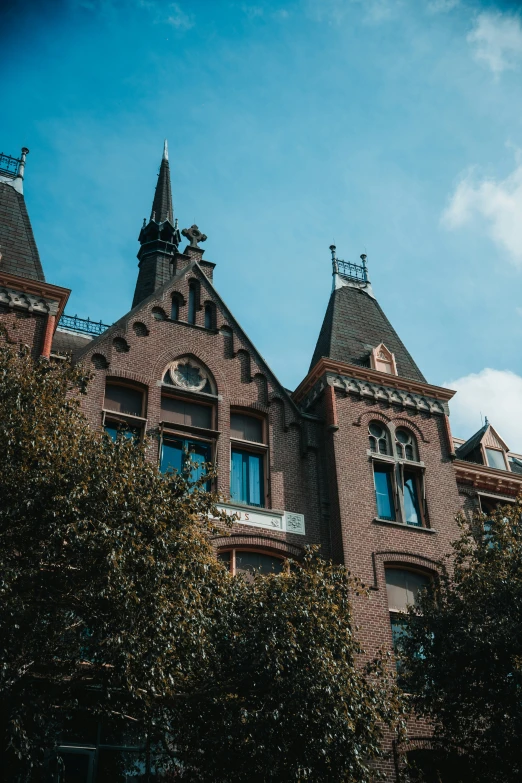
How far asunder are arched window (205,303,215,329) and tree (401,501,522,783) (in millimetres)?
10927

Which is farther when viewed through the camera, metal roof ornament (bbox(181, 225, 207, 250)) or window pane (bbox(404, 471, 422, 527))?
metal roof ornament (bbox(181, 225, 207, 250))

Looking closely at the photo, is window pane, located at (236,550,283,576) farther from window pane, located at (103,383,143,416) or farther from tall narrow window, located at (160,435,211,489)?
window pane, located at (103,383,143,416)

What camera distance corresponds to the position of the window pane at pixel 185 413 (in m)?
24.6

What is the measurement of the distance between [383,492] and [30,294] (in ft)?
36.9

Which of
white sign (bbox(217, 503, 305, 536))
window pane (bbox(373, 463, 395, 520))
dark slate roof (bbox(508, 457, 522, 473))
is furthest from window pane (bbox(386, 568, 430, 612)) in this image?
dark slate roof (bbox(508, 457, 522, 473))

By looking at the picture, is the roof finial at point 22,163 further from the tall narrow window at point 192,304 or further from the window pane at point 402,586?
the window pane at point 402,586

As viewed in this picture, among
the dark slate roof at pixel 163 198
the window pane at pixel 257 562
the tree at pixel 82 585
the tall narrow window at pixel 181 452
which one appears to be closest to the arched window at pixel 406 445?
the window pane at pixel 257 562

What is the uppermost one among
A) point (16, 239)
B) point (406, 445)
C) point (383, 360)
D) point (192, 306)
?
point (16, 239)

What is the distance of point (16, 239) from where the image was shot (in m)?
26.7

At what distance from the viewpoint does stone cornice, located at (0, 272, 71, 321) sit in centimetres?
2392

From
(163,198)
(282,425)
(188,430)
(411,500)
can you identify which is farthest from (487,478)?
(163,198)

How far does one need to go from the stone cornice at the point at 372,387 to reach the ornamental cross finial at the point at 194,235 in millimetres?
5882

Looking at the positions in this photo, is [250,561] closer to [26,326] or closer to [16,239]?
[26,326]

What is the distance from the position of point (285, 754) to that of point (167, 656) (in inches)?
102
